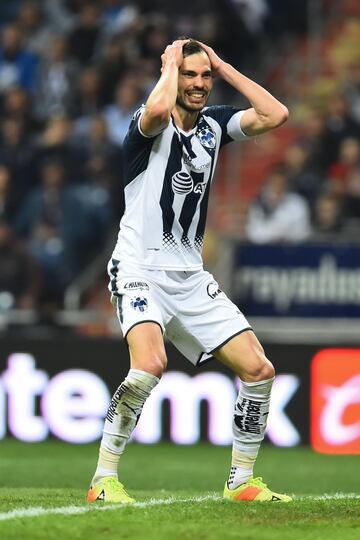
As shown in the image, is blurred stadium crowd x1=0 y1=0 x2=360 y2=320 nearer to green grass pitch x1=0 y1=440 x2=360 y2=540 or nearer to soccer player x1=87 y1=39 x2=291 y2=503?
green grass pitch x1=0 y1=440 x2=360 y2=540

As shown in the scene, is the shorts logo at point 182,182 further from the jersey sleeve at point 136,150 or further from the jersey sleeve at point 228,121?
the jersey sleeve at point 228,121

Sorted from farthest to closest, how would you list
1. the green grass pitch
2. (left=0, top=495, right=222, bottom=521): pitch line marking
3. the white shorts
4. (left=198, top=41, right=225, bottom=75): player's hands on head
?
(left=198, top=41, right=225, bottom=75): player's hands on head < the white shorts < (left=0, top=495, right=222, bottom=521): pitch line marking < the green grass pitch

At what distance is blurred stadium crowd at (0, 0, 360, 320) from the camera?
589 inches

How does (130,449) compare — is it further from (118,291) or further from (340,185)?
(118,291)

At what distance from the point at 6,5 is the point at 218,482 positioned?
11.4 metres

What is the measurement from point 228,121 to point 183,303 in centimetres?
121

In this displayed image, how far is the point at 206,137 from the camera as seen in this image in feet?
26.7

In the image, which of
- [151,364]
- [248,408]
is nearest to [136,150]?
[151,364]

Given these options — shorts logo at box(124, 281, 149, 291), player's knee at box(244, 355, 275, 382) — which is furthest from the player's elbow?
player's knee at box(244, 355, 275, 382)

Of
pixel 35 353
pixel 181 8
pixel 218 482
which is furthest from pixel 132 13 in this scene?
pixel 218 482

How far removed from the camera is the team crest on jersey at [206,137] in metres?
8.11

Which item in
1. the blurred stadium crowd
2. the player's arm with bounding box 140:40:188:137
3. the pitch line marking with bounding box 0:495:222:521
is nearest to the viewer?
the pitch line marking with bounding box 0:495:222:521

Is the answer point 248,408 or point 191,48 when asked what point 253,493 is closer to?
point 248,408

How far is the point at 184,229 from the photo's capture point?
26.4ft
